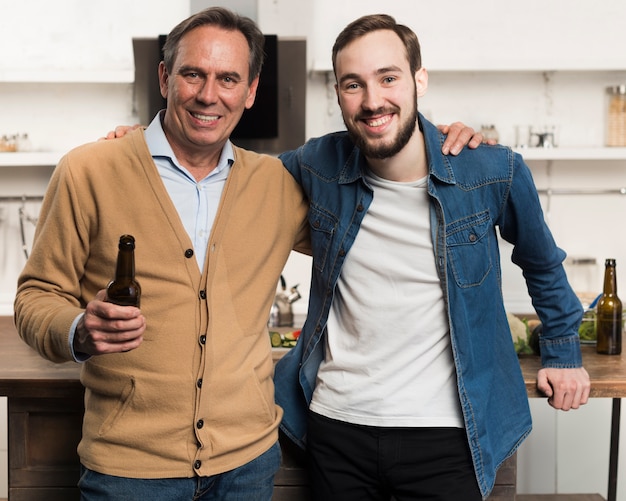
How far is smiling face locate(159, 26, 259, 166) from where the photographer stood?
1.71m

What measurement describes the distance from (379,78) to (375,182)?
0.74 feet

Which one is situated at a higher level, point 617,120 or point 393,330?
point 617,120

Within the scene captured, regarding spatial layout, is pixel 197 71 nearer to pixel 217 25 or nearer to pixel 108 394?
pixel 217 25

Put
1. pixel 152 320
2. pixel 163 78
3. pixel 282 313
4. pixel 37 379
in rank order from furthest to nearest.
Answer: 1. pixel 282 313
2. pixel 37 379
3. pixel 163 78
4. pixel 152 320

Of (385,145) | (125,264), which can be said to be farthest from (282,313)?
(125,264)

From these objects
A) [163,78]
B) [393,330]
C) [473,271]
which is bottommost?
[393,330]

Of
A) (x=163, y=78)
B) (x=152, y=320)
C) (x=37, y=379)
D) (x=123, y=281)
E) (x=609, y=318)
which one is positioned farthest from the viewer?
(x=609, y=318)

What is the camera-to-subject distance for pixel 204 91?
1.71 metres

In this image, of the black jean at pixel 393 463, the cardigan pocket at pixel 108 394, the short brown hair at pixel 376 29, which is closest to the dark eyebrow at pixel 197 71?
the short brown hair at pixel 376 29

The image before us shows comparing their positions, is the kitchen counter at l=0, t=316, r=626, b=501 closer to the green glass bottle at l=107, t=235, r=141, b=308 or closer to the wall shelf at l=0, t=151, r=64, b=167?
the green glass bottle at l=107, t=235, r=141, b=308

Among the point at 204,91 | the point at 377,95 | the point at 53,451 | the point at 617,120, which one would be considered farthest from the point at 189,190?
the point at 617,120

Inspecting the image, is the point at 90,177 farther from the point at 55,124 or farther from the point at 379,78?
the point at 55,124

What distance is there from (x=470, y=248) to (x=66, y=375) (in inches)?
41.2

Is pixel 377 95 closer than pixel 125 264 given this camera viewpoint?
No
